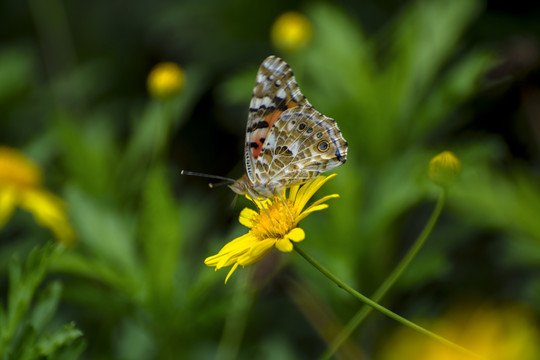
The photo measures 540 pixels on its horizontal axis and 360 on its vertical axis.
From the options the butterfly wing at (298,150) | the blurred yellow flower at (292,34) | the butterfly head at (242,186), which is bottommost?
the butterfly head at (242,186)

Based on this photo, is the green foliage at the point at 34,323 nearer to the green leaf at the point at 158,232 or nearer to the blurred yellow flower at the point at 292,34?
Answer: the green leaf at the point at 158,232

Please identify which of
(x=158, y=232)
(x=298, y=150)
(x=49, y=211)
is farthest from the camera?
(x=49, y=211)

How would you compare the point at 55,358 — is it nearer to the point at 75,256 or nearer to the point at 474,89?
the point at 75,256

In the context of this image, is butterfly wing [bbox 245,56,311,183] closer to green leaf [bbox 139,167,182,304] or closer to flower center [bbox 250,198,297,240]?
flower center [bbox 250,198,297,240]

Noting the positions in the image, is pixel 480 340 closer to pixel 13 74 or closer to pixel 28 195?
pixel 28 195

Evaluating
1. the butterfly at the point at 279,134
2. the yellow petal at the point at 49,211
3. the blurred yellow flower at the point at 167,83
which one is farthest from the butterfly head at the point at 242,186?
the yellow petal at the point at 49,211

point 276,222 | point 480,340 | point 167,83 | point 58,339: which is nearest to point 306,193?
point 276,222

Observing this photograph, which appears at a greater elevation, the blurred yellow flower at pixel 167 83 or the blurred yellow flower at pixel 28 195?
the blurred yellow flower at pixel 167 83

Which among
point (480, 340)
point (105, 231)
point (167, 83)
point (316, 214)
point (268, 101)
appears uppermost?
point (268, 101)
